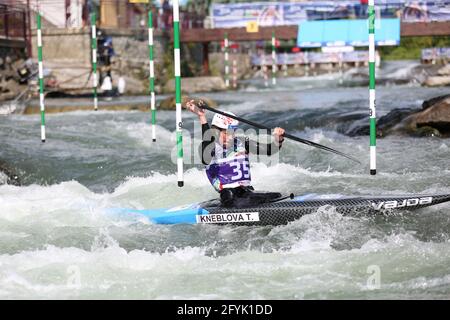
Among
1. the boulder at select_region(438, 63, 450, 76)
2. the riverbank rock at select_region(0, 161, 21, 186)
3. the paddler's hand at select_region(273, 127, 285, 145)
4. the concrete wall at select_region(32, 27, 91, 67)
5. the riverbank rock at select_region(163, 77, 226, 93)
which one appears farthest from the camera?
the boulder at select_region(438, 63, 450, 76)

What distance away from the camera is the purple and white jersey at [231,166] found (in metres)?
7.46

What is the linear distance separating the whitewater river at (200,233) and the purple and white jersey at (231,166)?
46 centimetres

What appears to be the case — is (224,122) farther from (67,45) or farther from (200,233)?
(67,45)

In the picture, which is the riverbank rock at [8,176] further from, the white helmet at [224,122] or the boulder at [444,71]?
the boulder at [444,71]

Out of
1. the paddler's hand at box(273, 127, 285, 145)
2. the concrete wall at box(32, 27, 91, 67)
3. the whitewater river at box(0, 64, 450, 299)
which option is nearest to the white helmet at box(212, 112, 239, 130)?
the paddler's hand at box(273, 127, 285, 145)

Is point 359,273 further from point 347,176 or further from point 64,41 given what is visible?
point 64,41

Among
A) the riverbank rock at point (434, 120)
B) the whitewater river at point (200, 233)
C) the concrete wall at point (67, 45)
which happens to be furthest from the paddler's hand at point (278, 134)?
the concrete wall at point (67, 45)

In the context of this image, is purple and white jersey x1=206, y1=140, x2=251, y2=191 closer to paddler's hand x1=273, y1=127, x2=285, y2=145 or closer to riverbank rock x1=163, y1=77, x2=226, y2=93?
paddler's hand x1=273, y1=127, x2=285, y2=145

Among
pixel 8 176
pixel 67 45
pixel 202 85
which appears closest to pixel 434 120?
pixel 8 176

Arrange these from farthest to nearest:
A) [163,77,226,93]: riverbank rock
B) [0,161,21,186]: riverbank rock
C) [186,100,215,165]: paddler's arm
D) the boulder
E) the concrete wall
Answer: the boulder
[163,77,226,93]: riverbank rock
the concrete wall
[0,161,21,186]: riverbank rock
[186,100,215,165]: paddler's arm

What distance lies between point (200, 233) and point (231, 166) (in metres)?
0.69

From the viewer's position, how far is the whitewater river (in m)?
5.37

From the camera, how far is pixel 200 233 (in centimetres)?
726

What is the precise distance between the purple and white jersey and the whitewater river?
1.49 ft
